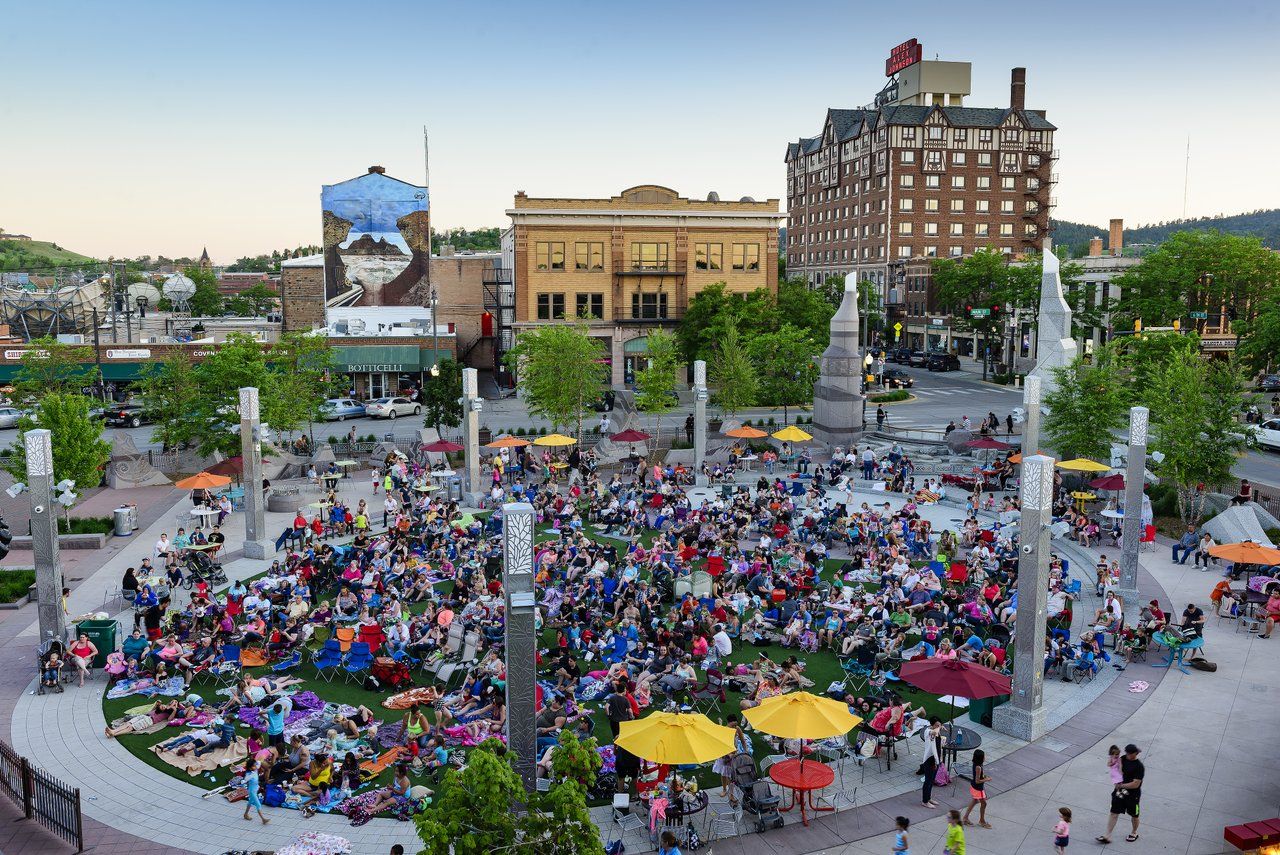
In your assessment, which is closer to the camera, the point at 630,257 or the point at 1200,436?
the point at 1200,436

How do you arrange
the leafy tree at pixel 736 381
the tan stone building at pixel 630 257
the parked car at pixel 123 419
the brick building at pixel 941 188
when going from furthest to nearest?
the brick building at pixel 941 188
the tan stone building at pixel 630 257
the parked car at pixel 123 419
the leafy tree at pixel 736 381

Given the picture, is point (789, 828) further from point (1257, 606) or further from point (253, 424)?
point (253, 424)

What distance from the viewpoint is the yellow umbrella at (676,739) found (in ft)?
43.2

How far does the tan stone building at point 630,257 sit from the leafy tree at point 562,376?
60.4ft

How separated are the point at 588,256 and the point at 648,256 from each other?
4285 mm

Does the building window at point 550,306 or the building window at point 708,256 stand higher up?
the building window at point 708,256

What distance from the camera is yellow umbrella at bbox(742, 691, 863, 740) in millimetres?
13820

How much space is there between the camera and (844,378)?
144ft

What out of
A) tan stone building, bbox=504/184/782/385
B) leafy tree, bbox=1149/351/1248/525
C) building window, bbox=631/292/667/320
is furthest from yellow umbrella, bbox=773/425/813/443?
building window, bbox=631/292/667/320

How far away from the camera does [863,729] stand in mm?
16188

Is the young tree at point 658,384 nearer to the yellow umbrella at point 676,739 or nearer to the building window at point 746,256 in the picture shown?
the building window at point 746,256

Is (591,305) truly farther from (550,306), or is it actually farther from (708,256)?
(708,256)

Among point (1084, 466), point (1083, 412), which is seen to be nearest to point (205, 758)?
point (1084, 466)

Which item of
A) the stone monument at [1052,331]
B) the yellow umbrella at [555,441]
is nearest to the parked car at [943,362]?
the stone monument at [1052,331]
